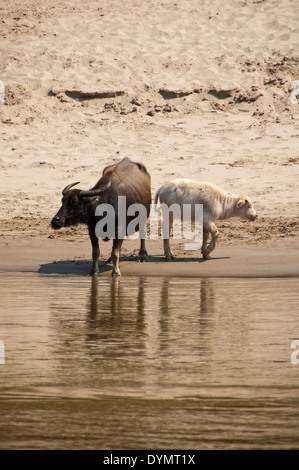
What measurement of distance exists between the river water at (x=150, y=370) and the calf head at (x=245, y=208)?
2.89 metres

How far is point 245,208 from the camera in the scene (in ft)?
36.8

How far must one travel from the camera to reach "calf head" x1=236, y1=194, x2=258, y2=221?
11.1 m

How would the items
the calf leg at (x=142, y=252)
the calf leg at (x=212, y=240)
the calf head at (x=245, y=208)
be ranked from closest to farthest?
the calf leg at (x=212, y=240) < the calf leg at (x=142, y=252) < the calf head at (x=245, y=208)

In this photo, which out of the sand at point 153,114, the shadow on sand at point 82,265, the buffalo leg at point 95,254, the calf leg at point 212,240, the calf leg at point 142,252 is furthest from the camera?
the sand at point 153,114

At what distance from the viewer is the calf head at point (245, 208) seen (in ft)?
36.5

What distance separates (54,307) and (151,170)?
6961mm

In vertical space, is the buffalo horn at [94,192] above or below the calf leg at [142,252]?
above

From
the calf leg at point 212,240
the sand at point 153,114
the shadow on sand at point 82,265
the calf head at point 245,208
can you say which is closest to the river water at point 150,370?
the shadow on sand at point 82,265

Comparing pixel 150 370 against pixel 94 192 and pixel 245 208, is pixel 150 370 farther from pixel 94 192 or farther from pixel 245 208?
pixel 245 208

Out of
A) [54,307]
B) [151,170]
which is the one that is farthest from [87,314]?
[151,170]

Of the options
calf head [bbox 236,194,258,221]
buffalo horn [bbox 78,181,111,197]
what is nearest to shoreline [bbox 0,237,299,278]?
calf head [bbox 236,194,258,221]

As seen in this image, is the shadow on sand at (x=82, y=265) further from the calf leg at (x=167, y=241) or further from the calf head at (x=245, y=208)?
the calf head at (x=245, y=208)

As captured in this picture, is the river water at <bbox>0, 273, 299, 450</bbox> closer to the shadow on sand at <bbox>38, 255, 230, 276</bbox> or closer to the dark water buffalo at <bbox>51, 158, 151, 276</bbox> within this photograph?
the dark water buffalo at <bbox>51, 158, 151, 276</bbox>

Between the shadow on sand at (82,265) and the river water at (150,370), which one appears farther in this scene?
the shadow on sand at (82,265)
